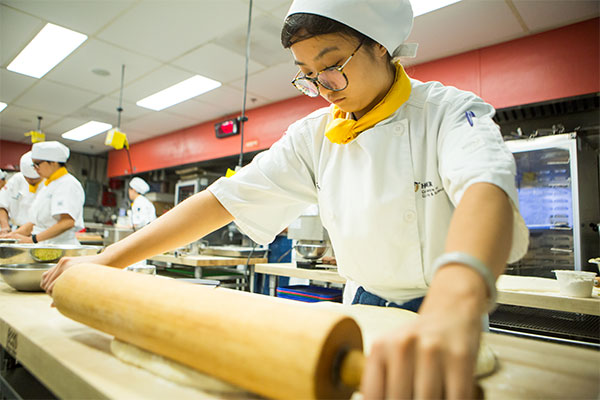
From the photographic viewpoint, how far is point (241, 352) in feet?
1.63

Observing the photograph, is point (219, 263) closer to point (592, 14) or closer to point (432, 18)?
point (432, 18)

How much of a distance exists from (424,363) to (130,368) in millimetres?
466

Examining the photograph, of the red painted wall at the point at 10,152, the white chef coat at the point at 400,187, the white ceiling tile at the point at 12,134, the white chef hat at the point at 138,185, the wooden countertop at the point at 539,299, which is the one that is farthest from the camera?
the red painted wall at the point at 10,152

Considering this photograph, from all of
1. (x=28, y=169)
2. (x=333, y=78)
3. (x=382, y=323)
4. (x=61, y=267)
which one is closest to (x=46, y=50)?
(x=28, y=169)

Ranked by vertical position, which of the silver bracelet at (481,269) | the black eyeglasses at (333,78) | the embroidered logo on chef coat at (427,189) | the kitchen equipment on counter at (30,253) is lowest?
the kitchen equipment on counter at (30,253)

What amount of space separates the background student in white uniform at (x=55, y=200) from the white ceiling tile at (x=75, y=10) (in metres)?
1.22

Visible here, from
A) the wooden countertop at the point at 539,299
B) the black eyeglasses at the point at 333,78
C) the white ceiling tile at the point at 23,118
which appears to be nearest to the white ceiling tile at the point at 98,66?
the white ceiling tile at the point at 23,118

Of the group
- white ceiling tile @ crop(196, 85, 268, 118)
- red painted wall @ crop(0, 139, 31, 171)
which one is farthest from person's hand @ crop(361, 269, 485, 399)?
red painted wall @ crop(0, 139, 31, 171)

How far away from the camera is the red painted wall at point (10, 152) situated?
27.8ft

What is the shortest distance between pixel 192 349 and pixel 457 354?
36cm

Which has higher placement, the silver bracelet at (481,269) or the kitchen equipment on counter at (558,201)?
the kitchen equipment on counter at (558,201)

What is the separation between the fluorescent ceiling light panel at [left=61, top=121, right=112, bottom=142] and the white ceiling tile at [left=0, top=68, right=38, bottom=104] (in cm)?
141

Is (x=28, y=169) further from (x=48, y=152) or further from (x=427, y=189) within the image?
(x=427, y=189)

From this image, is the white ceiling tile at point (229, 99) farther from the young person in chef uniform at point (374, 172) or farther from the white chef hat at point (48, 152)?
the young person in chef uniform at point (374, 172)
